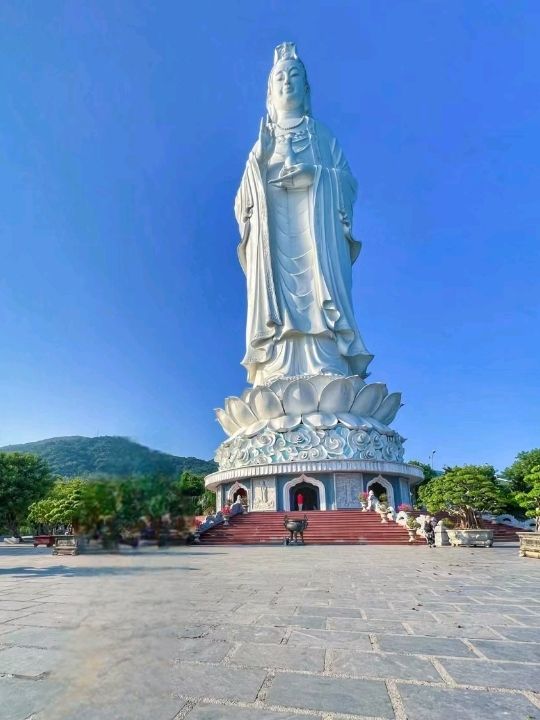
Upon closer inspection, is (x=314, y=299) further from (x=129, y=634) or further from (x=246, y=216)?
(x=129, y=634)

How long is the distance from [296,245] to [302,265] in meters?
1.58

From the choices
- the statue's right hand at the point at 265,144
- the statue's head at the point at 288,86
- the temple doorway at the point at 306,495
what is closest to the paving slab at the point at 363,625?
the temple doorway at the point at 306,495

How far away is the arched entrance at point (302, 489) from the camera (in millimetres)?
25406

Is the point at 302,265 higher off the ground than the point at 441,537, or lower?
higher

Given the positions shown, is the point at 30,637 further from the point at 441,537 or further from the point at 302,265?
the point at 302,265

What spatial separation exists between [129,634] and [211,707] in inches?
42.8

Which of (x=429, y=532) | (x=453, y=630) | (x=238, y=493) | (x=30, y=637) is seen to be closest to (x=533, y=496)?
(x=429, y=532)

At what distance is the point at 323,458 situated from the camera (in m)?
25.4

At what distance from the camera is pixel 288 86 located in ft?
110

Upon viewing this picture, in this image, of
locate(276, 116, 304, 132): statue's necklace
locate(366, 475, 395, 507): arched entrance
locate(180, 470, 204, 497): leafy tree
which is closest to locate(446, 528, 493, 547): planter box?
locate(366, 475, 395, 507): arched entrance

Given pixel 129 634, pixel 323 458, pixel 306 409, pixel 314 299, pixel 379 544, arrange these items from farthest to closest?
1. pixel 314 299
2. pixel 306 409
3. pixel 323 458
4. pixel 379 544
5. pixel 129 634

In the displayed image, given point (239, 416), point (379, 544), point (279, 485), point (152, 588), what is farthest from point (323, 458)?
point (152, 588)

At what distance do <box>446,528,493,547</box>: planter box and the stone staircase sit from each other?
6.28ft

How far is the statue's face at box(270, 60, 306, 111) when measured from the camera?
33.4 meters
